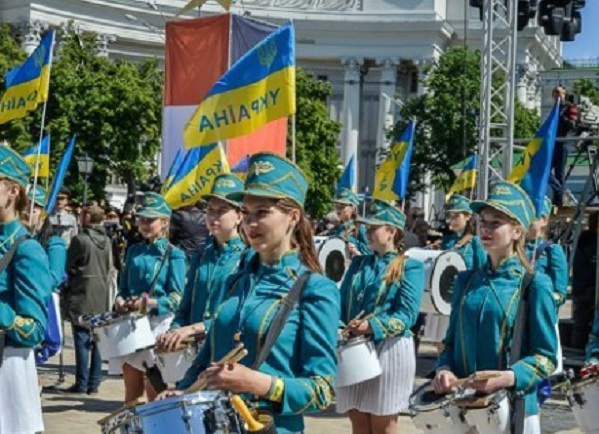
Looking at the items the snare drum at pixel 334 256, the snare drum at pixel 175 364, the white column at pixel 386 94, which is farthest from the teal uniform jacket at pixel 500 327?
the white column at pixel 386 94

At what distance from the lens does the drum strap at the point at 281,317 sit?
4.70m

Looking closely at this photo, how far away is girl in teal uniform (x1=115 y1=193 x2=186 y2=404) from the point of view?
9984 millimetres

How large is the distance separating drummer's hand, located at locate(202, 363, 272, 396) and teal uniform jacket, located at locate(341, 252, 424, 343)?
403 cm

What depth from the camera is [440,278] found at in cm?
1359

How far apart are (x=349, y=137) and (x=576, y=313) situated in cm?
6171

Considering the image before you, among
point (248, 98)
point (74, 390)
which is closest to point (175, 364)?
point (248, 98)

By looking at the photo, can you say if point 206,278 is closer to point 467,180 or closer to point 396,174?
point 396,174

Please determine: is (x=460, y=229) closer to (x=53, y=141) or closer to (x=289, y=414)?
(x=289, y=414)

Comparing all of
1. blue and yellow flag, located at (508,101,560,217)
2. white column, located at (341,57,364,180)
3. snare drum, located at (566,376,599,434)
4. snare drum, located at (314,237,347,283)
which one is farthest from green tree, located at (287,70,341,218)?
snare drum, located at (566,376,599,434)

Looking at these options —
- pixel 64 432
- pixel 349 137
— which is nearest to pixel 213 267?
pixel 64 432

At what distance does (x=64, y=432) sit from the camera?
11102 millimetres

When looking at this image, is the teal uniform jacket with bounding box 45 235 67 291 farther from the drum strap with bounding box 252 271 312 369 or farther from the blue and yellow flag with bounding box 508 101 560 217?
the drum strap with bounding box 252 271 312 369

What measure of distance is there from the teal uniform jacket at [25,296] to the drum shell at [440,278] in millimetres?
7777


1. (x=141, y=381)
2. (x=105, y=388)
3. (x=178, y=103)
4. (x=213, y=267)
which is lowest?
(x=105, y=388)
